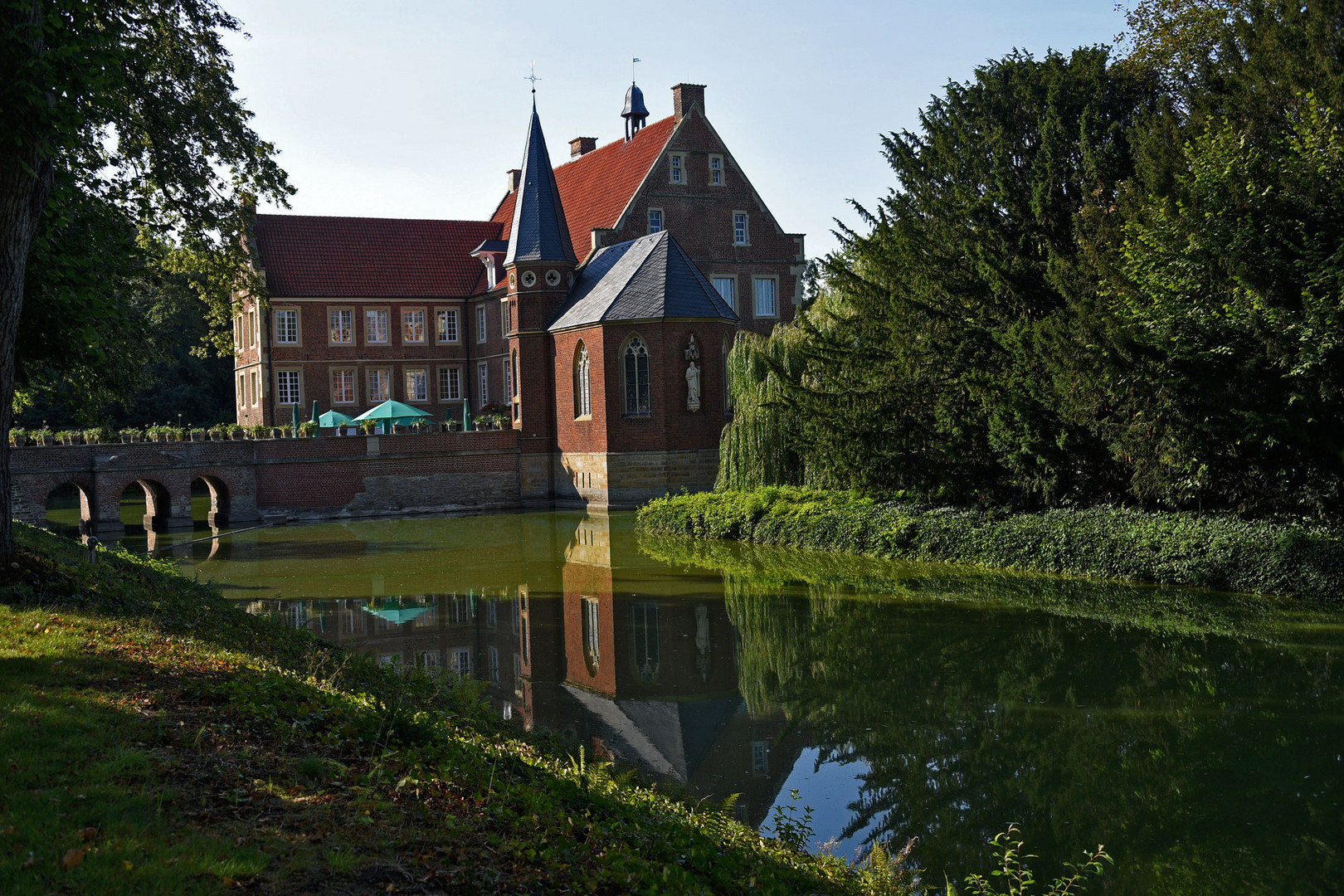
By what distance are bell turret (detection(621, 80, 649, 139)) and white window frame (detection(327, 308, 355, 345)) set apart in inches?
516

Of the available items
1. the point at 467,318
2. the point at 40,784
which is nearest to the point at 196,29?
the point at 40,784

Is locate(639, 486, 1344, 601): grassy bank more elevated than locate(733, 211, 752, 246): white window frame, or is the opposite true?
locate(733, 211, 752, 246): white window frame

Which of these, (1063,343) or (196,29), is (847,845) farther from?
(196,29)

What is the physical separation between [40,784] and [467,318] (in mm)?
40003

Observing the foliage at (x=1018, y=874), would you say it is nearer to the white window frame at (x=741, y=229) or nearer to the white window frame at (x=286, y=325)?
the white window frame at (x=741, y=229)

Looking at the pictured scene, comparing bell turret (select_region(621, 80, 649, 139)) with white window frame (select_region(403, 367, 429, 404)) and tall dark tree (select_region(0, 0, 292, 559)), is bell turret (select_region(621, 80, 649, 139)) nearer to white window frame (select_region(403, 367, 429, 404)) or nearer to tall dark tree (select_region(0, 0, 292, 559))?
white window frame (select_region(403, 367, 429, 404))

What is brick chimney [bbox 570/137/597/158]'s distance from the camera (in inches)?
1844

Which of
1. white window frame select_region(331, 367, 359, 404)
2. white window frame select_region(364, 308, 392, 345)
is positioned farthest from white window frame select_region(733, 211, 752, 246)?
white window frame select_region(331, 367, 359, 404)

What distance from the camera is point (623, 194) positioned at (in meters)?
39.4

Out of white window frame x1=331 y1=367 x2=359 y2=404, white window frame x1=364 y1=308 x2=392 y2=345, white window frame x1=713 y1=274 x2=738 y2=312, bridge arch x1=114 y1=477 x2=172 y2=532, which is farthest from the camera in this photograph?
white window frame x1=364 y1=308 x2=392 y2=345

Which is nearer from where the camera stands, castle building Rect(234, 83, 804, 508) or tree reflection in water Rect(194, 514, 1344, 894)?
tree reflection in water Rect(194, 514, 1344, 894)

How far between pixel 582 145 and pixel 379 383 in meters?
13.6

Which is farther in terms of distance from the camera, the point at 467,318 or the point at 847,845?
the point at 467,318

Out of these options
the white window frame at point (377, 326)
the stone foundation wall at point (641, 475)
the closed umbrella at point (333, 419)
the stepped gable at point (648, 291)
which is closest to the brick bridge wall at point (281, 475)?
the stone foundation wall at point (641, 475)
